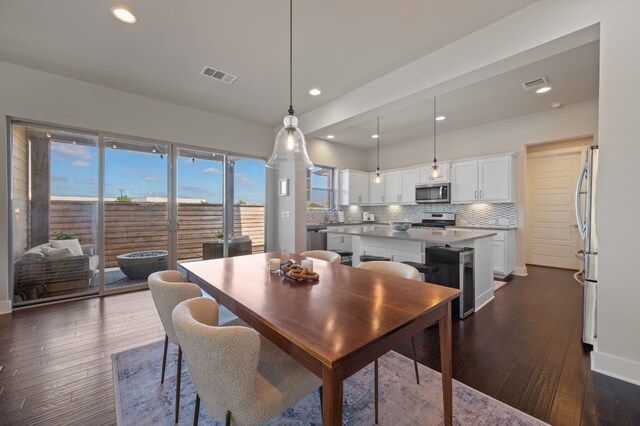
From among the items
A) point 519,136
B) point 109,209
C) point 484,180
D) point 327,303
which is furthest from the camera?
point 484,180

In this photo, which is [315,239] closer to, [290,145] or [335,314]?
[290,145]

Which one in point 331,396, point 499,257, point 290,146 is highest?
point 290,146

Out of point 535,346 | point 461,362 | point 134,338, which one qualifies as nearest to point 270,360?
point 461,362

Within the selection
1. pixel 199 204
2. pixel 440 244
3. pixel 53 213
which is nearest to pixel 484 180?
pixel 440 244

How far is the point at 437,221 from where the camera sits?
5.92 metres

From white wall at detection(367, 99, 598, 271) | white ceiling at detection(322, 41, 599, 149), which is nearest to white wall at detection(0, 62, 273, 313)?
white ceiling at detection(322, 41, 599, 149)

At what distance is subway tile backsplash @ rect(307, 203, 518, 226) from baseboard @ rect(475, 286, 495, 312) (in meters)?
2.14

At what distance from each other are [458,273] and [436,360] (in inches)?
45.2

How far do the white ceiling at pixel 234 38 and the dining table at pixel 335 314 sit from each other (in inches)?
86.1

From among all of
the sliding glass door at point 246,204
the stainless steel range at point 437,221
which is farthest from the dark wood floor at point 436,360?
the stainless steel range at point 437,221

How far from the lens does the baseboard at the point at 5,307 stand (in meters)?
3.16

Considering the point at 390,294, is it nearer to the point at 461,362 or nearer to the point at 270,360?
the point at 270,360

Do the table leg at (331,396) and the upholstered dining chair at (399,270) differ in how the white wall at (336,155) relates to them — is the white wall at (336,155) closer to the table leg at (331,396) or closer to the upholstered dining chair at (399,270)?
the upholstered dining chair at (399,270)

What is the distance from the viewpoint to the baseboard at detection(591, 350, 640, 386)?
1.86 meters
